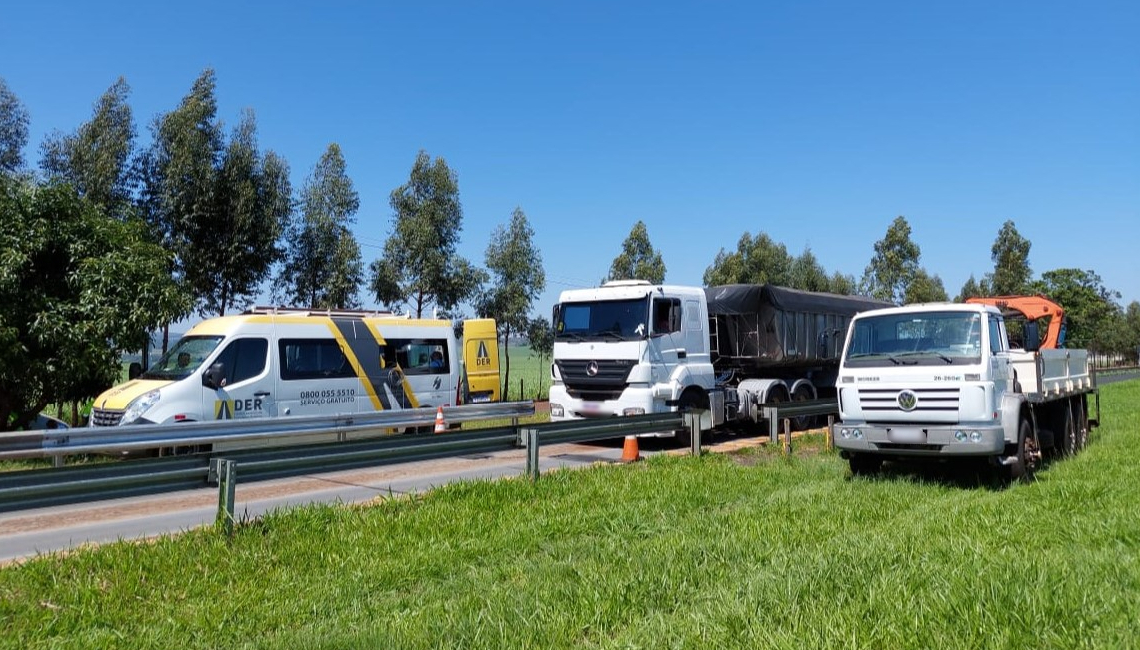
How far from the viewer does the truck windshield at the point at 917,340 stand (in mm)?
9141

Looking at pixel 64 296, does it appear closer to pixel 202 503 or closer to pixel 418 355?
pixel 418 355

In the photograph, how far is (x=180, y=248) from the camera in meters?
20.2

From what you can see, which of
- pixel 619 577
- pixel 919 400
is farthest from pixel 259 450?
pixel 919 400

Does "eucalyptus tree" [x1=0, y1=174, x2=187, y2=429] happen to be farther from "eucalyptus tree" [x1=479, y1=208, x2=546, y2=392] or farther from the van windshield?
"eucalyptus tree" [x1=479, y1=208, x2=546, y2=392]

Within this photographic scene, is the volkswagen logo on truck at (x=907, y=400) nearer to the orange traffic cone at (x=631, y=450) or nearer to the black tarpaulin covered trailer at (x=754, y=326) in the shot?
the orange traffic cone at (x=631, y=450)

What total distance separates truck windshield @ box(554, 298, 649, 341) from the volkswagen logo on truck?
192 inches

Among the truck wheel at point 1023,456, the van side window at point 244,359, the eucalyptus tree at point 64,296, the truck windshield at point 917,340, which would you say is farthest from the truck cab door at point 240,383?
the truck wheel at point 1023,456

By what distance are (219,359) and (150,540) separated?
6.69 metres

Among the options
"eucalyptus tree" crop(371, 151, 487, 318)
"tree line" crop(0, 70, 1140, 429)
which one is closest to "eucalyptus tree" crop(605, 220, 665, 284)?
"tree line" crop(0, 70, 1140, 429)

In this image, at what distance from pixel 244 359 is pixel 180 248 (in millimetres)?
9202

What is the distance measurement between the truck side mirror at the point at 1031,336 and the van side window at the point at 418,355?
1258 cm

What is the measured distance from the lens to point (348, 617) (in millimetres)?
4586

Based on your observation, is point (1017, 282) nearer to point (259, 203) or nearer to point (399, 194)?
point (399, 194)

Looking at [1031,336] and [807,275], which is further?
[807,275]
